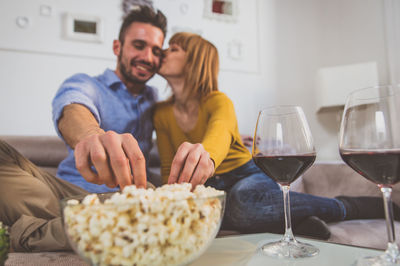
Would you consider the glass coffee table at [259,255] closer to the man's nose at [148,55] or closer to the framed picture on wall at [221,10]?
the man's nose at [148,55]

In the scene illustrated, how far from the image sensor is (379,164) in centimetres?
37

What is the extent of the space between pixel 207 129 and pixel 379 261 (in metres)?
0.77

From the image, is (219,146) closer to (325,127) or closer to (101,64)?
(101,64)

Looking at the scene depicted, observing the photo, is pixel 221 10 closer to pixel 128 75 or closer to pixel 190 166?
pixel 128 75

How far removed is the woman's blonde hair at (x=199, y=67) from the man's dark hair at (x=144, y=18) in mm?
237

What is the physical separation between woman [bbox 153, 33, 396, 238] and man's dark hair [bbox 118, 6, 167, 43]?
0.19m

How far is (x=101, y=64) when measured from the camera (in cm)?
184

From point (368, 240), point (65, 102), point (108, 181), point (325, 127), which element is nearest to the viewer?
point (108, 181)

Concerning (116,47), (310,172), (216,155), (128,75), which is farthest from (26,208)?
(116,47)

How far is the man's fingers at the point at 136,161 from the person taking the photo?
46 centimetres

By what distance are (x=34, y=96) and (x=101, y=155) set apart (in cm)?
144

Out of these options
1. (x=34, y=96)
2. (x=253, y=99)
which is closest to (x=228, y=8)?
(x=253, y=99)

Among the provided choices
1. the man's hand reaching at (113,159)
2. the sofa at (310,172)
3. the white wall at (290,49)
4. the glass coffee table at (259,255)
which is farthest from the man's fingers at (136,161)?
the white wall at (290,49)

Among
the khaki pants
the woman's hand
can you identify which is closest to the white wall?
the khaki pants
